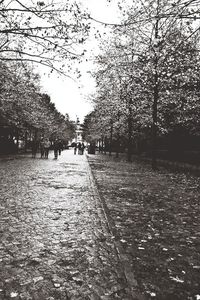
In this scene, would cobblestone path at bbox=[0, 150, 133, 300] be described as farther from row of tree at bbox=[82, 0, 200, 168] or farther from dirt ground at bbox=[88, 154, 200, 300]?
row of tree at bbox=[82, 0, 200, 168]

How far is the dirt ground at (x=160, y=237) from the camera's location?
4.39 metres

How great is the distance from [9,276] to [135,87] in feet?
73.0

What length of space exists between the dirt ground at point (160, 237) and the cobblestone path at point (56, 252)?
377 millimetres

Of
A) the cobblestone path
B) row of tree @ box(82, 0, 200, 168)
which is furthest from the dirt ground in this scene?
row of tree @ box(82, 0, 200, 168)

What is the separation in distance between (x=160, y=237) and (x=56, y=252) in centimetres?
226

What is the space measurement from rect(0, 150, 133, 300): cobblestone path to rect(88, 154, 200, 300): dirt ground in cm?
38

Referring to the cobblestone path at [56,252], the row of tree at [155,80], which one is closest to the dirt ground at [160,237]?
the cobblestone path at [56,252]

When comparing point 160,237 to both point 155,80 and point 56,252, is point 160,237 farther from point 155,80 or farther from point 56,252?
point 155,80

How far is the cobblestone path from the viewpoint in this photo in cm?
406

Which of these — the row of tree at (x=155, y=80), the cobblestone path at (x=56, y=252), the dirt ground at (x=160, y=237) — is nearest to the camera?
the cobblestone path at (x=56, y=252)

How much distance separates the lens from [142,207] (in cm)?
955

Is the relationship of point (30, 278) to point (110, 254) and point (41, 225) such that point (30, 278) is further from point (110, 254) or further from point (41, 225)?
Answer: point (41, 225)

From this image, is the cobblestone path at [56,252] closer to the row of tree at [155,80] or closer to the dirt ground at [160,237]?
the dirt ground at [160,237]

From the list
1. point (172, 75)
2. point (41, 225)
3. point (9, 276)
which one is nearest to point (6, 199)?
point (41, 225)
